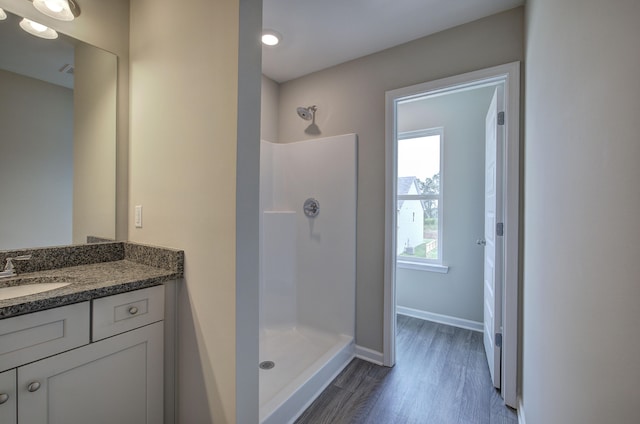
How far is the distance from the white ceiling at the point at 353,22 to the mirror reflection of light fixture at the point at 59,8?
98cm

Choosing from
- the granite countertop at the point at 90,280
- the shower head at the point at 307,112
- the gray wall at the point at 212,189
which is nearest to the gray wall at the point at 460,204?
the shower head at the point at 307,112

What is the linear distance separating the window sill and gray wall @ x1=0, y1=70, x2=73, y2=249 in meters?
2.93

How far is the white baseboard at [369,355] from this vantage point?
2184mm

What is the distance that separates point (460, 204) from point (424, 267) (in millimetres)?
777

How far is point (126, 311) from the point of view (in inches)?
45.3

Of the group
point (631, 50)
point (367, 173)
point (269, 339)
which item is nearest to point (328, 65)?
point (367, 173)

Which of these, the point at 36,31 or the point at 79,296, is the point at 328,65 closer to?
the point at 36,31

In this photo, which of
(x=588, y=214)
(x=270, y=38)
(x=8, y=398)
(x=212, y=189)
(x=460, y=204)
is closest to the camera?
(x=588, y=214)

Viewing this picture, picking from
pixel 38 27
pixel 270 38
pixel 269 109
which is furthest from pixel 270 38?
pixel 38 27

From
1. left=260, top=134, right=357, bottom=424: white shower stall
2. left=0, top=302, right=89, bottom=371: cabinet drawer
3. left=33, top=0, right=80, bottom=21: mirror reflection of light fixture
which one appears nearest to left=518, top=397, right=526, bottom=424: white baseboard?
left=260, top=134, right=357, bottom=424: white shower stall

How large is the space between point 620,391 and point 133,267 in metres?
1.77

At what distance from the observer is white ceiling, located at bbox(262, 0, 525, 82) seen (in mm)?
1694

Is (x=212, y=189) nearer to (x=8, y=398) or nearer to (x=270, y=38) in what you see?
(x=8, y=398)

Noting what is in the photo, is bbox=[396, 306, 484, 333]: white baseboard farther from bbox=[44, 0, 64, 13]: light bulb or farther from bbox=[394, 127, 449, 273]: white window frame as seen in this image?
bbox=[44, 0, 64, 13]: light bulb
